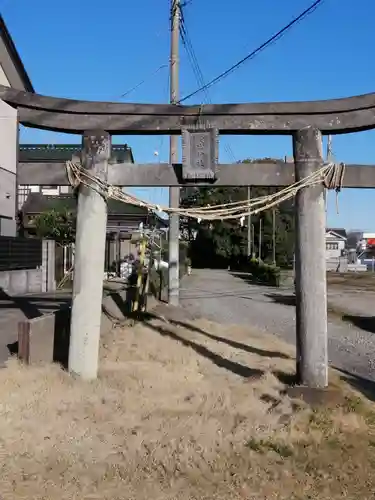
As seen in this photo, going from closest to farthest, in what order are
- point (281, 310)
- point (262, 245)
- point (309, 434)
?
point (309, 434) → point (281, 310) → point (262, 245)

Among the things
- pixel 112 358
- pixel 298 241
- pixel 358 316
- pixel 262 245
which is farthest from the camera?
pixel 262 245

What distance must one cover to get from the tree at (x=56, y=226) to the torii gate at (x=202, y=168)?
20.5 meters

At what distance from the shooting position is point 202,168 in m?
7.32

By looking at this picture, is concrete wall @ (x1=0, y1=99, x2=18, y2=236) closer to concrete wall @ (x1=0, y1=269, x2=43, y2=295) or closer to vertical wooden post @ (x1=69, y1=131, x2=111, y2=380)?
vertical wooden post @ (x1=69, y1=131, x2=111, y2=380)

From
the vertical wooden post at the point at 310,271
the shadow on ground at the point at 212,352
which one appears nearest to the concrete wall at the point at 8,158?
the vertical wooden post at the point at 310,271

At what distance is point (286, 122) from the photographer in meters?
7.28

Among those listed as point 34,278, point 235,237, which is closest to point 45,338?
point 34,278

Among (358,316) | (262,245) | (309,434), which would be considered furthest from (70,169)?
(262,245)

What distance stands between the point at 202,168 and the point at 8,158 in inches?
104

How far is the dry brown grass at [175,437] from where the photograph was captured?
14.8ft

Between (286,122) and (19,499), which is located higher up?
(286,122)

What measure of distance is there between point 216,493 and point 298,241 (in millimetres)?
3613

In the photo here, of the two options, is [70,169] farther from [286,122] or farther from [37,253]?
[37,253]

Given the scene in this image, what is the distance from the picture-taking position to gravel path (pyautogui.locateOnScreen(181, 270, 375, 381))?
34.4 ft
